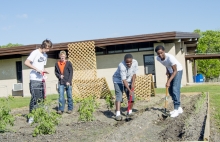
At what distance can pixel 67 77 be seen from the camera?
8.29 m

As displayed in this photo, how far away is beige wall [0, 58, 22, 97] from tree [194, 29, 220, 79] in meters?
34.6

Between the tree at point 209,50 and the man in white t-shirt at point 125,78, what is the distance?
1679 inches

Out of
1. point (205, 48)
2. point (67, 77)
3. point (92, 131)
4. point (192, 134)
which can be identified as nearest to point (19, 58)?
point (67, 77)

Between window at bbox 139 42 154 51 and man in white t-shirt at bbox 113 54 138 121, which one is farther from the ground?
window at bbox 139 42 154 51

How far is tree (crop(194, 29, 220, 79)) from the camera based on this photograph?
48.0 m

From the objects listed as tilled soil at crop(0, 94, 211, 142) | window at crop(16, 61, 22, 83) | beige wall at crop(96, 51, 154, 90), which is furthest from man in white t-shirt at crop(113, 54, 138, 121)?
window at crop(16, 61, 22, 83)

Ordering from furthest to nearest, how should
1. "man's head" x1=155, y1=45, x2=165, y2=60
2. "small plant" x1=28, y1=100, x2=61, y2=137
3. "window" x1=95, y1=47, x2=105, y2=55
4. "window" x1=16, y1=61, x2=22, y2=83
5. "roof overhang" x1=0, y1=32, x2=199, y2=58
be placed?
"window" x1=16, y1=61, x2=22, y2=83 → "window" x1=95, y1=47, x2=105, y2=55 → "roof overhang" x1=0, y1=32, x2=199, y2=58 → "man's head" x1=155, y1=45, x2=165, y2=60 → "small plant" x1=28, y1=100, x2=61, y2=137

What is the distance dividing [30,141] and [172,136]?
84.6 inches

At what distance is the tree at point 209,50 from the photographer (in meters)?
48.0

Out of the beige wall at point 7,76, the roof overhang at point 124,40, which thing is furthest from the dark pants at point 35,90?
the beige wall at point 7,76

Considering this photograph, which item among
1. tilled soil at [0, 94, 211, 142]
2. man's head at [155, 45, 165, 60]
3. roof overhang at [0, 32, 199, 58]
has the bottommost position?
tilled soil at [0, 94, 211, 142]

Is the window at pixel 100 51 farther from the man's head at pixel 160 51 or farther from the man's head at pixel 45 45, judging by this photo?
the man's head at pixel 160 51

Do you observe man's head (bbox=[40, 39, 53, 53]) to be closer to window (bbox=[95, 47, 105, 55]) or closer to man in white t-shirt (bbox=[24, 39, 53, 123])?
man in white t-shirt (bbox=[24, 39, 53, 123])

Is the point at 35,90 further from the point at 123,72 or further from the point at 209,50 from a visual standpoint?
the point at 209,50
